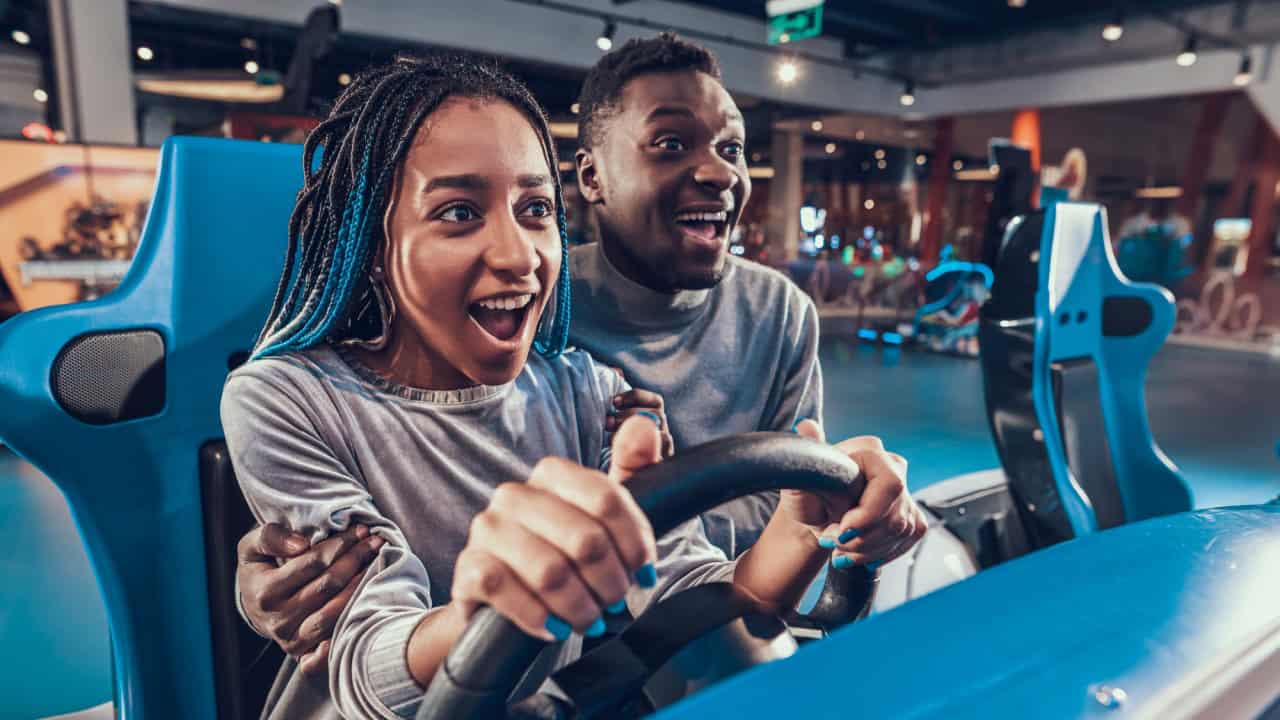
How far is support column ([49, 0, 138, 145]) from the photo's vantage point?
176 inches

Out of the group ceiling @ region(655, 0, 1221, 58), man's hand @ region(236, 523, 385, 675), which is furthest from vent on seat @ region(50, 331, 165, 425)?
ceiling @ region(655, 0, 1221, 58)

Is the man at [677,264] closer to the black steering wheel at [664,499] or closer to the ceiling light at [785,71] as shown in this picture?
the black steering wheel at [664,499]

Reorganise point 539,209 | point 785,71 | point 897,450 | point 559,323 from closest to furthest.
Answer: point 539,209, point 559,323, point 897,450, point 785,71

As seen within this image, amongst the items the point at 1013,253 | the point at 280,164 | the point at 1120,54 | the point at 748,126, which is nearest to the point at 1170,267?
the point at 1120,54

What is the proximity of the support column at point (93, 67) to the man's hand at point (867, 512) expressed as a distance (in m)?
5.10

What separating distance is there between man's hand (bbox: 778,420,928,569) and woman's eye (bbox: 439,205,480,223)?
32 centimetres

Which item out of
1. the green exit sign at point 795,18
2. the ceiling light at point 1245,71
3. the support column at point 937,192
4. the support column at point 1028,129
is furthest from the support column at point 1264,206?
the green exit sign at point 795,18

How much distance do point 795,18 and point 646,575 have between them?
2808 millimetres

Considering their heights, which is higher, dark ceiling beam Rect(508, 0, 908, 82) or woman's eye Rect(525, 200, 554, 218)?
dark ceiling beam Rect(508, 0, 908, 82)

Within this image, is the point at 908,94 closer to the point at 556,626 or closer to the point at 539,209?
the point at 539,209

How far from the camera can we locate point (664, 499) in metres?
0.45

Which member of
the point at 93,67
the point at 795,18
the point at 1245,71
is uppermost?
the point at 1245,71

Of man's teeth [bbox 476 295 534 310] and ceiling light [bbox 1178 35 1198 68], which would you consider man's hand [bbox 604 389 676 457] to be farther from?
ceiling light [bbox 1178 35 1198 68]

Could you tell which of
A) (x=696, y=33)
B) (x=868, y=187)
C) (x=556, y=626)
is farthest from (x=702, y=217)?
(x=868, y=187)
